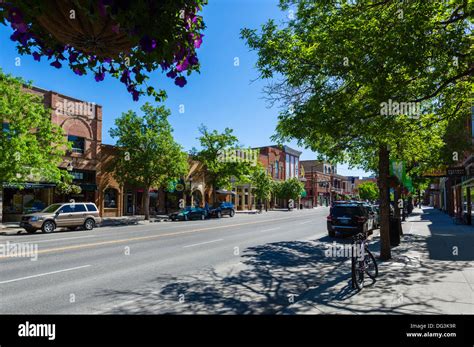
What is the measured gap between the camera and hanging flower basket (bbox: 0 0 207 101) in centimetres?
199

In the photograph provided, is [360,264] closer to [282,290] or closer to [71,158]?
[282,290]

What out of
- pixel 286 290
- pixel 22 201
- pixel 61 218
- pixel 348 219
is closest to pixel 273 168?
pixel 22 201

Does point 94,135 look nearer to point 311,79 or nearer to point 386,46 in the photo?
point 311,79

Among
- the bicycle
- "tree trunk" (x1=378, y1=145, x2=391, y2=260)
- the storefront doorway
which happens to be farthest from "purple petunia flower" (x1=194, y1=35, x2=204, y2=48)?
the storefront doorway

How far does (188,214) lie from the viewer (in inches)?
1291

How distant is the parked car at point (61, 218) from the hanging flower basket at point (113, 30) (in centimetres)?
2028

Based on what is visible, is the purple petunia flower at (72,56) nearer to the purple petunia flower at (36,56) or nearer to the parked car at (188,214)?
the purple petunia flower at (36,56)

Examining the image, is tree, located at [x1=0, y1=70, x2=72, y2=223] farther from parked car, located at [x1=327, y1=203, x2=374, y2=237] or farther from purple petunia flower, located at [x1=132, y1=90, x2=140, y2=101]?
purple petunia flower, located at [x1=132, y1=90, x2=140, y2=101]

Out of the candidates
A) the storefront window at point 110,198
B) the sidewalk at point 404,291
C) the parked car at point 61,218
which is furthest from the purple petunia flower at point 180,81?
the storefront window at point 110,198

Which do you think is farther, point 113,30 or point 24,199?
point 24,199

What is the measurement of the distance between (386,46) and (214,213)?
31109mm

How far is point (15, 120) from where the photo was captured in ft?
65.8

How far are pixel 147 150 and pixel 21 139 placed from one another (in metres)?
11.1
